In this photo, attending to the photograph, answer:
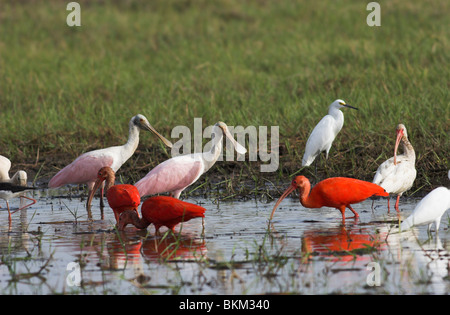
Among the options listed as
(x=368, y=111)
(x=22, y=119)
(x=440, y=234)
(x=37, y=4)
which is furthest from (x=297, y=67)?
(x=37, y=4)

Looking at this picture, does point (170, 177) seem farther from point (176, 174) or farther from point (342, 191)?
point (342, 191)

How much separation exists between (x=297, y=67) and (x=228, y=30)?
134 inches

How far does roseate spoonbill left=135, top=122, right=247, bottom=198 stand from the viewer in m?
8.34

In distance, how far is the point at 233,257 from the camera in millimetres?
5656

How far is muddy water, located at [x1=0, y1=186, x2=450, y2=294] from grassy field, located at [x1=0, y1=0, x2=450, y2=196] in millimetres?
2066

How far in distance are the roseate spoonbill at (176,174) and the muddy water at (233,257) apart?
740mm

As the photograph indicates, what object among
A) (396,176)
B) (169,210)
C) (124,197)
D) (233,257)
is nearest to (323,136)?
(396,176)

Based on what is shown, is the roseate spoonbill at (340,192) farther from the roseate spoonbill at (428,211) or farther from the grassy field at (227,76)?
the grassy field at (227,76)

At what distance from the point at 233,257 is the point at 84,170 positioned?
12.3ft

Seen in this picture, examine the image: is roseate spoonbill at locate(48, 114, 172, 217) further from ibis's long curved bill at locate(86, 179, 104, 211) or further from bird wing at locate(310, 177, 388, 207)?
bird wing at locate(310, 177, 388, 207)

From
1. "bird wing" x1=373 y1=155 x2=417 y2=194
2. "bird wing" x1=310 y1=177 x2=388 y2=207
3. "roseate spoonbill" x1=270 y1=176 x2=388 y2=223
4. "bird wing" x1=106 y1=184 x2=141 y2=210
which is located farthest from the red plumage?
"bird wing" x1=373 y1=155 x2=417 y2=194
